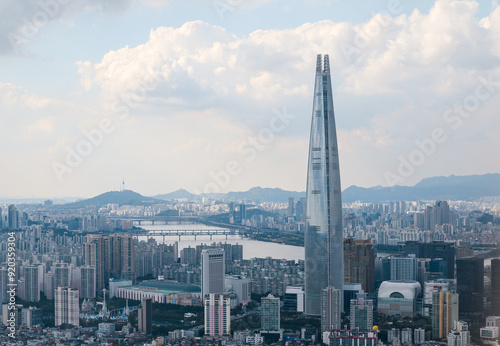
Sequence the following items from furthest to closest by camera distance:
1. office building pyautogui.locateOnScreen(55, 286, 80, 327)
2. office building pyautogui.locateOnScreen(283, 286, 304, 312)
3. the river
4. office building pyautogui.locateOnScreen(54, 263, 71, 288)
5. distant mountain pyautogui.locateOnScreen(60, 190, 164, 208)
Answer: distant mountain pyautogui.locateOnScreen(60, 190, 164, 208) < the river < office building pyautogui.locateOnScreen(54, 263, 71, 288) < office building pyautogui.locateOnScreen(283, 286, 304, 312) < office building pyautogui.locateOnScreen(55, 286, 80, 327)

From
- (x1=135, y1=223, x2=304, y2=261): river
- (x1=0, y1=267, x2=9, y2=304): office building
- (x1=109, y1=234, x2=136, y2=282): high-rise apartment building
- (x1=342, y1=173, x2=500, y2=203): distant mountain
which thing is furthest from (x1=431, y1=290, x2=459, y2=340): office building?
(x1=135, y1=223, x2=304, y2=261): river

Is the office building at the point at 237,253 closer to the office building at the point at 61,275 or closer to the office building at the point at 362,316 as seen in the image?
the office building at the point at 61,275

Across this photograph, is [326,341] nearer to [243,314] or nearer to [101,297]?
[243,314]

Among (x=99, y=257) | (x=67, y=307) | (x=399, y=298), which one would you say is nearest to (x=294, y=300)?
(x=399, y=298)

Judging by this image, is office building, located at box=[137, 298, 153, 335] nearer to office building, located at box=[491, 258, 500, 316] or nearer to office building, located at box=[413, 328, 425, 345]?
office building, located at box=[413, 328, 425, 345]

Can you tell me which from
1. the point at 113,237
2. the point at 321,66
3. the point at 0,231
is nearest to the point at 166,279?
the point at 113,237

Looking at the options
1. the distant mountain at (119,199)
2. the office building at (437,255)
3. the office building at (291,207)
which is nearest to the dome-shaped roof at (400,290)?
the office building at (437,255)
